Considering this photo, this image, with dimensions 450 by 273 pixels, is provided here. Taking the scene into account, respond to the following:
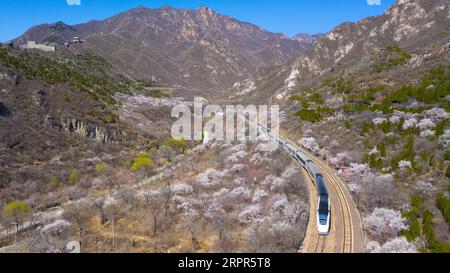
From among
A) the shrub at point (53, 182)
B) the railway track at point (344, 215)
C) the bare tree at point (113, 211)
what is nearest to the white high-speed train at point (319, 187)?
the railway track at point (344, 215)

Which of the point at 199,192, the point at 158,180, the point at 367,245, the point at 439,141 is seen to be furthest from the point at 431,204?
the point at 158,180

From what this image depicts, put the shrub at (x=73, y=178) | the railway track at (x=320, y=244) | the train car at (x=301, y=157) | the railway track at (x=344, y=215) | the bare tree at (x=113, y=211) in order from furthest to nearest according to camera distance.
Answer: the shrub at (x=73, y=178) → the train car at (x=301, y=157) → the bare tree at (x=113, y=211) → the railway track at (x=344, y=215) → the railway track at (x=320, y=244)

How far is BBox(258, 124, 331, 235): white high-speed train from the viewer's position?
23944 mm

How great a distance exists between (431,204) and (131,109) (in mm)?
89339

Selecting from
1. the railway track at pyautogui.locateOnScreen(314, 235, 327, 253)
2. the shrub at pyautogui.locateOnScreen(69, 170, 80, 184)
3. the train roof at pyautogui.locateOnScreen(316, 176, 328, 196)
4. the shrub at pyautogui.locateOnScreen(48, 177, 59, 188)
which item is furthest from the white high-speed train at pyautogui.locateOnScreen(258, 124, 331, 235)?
the shrub at pyautogui.locateOnScreen(48, 177, 59, 188)

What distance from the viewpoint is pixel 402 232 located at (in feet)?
77.4

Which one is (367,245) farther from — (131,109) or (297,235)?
(131,109)

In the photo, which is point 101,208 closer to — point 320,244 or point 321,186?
point 320,244

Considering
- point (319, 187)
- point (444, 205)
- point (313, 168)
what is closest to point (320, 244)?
point (319, 187)

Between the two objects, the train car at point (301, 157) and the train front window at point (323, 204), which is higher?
the train car at point (301, 157)

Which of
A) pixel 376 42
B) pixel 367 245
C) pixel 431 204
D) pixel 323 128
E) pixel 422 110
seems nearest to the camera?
pixel 367 245

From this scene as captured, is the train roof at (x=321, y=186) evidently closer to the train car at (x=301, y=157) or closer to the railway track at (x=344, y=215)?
the railway track at (x=344, y=215)

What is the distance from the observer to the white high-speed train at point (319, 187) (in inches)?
943

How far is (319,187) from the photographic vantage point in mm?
31078
